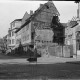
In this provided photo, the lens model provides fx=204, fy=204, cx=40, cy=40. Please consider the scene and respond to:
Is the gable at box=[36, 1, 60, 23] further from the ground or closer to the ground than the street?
further from the ground

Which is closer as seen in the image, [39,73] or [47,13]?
[39,73]

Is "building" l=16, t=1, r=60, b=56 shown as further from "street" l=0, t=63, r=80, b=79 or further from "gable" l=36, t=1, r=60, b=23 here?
"street" l=0, t=63, r=80, b=79

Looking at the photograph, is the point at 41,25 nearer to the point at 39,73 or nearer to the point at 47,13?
the point at 47,13

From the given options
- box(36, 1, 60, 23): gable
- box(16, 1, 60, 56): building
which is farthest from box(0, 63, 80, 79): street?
box(36, 1, 60, 23): gable

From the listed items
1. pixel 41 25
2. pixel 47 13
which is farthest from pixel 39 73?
pixel 47 13

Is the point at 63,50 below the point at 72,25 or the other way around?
below

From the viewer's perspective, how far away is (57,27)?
56.8 m

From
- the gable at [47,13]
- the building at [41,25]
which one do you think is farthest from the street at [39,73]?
the gable at [47,13]

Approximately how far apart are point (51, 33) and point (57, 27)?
2.74 m

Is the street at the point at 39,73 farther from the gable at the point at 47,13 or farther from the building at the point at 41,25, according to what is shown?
the gable at the point at 47,13

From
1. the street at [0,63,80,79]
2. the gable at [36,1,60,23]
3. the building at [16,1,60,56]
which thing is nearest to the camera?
the street at [0,63,80,79]

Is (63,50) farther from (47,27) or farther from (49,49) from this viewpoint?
(47,27)

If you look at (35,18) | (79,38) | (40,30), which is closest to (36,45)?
(40,30)

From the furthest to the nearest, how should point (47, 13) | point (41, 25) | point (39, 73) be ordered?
1. point (47, 13)
2. point (41, 25)
3. point (39, 73)
